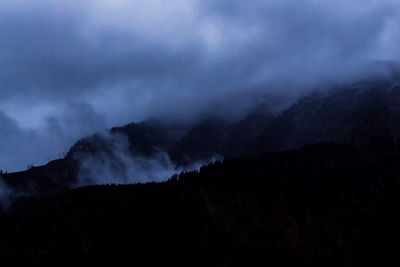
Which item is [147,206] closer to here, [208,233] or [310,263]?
[208,233]

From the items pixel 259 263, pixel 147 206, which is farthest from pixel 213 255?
pixel 147 206

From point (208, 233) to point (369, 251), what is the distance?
63203mm

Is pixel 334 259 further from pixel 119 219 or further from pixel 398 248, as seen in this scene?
pixel 119 219

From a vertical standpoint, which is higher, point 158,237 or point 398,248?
point 158,237

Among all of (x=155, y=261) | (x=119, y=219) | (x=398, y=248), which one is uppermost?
(x=119, y=219)

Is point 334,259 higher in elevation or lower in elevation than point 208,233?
lower

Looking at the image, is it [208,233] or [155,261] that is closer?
[155,261]

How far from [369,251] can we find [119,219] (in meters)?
103

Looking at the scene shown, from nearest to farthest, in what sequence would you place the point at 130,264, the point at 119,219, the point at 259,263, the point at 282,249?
the point at 130,264, the point at 119,219, the point at 259,263, the point at 282,249

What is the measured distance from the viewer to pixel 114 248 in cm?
14325

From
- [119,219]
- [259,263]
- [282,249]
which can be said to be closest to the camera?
[119,219]

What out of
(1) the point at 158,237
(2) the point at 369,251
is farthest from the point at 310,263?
(1) the point at 158,237

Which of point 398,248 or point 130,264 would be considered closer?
point 130,264

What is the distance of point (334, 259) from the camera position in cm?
19012
